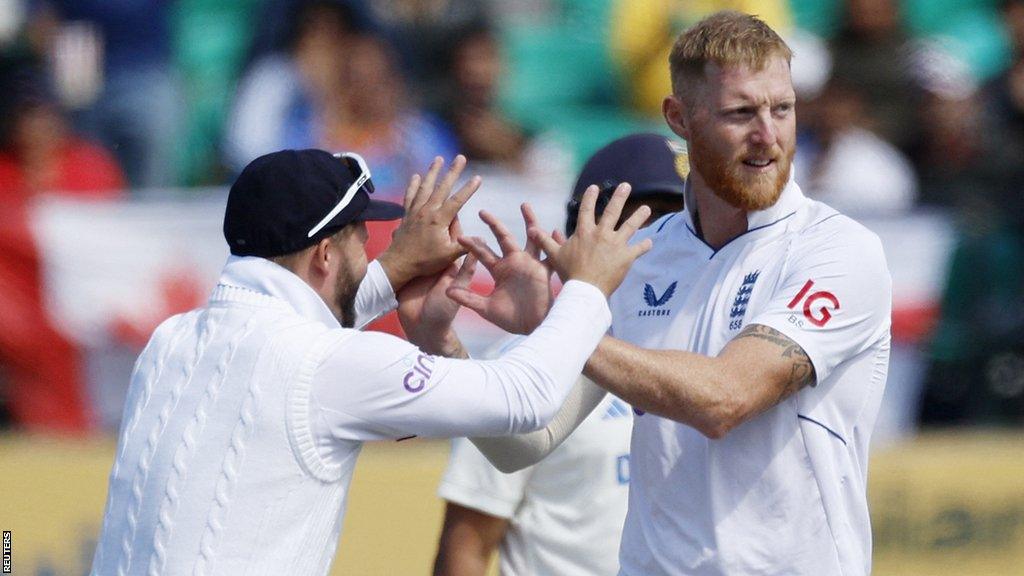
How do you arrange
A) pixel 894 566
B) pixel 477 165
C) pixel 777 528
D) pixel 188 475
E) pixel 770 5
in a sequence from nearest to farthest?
1. pixel 188 475
2. pixel 777 528
3. pixel 894 566
4. pixel 477 165
5. pixel 770 5

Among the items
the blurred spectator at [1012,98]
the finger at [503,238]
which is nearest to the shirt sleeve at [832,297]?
the finger at [503,238]

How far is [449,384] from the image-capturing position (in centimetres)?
308

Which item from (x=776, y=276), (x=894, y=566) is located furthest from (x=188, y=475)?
(x=894, y=566)

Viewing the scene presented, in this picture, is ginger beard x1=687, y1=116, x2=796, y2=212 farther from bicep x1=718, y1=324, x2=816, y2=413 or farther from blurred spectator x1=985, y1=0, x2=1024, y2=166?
blurred spectator x1=985, y1=0, x2=1024, y2=166

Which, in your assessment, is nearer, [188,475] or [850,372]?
[188,475]

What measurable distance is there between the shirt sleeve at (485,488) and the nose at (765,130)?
50.7 inches

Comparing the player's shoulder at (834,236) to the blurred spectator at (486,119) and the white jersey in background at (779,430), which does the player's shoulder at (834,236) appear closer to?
the white jersey in background at (779,430)

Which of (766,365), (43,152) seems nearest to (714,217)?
(766,365)

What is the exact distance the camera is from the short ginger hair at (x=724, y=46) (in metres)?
3.38

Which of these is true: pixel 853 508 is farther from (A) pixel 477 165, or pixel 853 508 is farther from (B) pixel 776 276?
(A) pixel 477 165

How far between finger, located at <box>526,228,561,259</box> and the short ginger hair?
0.53 metres

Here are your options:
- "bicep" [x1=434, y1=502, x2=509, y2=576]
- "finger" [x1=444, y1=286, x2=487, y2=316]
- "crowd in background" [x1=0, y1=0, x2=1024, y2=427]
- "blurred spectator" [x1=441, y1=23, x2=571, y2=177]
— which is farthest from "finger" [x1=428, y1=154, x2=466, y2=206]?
"blurred spectator" [x1=441, y1=23, x2=571, y2=177]

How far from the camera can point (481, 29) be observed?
311 inches

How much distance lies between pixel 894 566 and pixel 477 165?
2.79 meters
